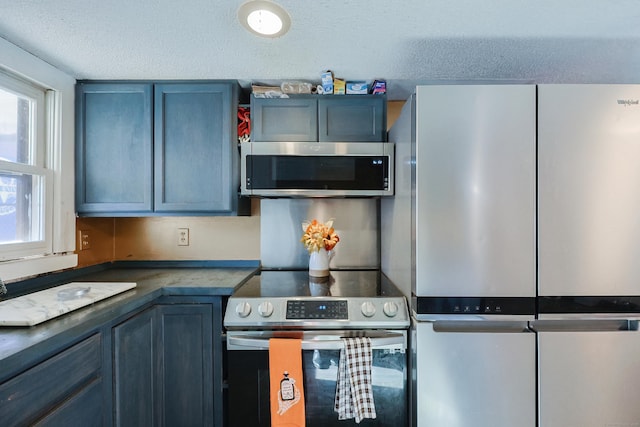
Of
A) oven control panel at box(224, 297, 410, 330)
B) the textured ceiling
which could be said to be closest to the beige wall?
the textured ceiling

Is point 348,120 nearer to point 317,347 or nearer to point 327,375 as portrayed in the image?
point 317,347

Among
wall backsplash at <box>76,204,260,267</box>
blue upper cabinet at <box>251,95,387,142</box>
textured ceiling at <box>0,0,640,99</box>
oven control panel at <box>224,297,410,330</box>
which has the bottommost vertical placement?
oven control panel at <box>224,297,410,330</box>

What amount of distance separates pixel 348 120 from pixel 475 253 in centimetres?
103

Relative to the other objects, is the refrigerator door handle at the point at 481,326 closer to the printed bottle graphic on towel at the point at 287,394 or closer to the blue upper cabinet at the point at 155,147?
the printed bottle graphic on towel at the point at 287,394

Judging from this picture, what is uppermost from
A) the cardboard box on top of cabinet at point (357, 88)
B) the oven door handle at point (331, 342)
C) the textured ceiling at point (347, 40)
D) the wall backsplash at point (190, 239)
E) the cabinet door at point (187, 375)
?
the textured ceiling at point (347, 40)

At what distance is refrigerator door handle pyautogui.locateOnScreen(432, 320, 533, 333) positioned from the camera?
117cm

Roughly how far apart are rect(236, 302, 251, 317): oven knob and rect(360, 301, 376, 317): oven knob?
A: 19.9 inches

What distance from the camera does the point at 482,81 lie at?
1.78m

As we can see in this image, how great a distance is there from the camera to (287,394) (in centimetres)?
127

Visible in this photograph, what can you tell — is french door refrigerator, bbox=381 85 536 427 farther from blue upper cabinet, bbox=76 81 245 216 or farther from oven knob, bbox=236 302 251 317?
blue upper cabinet, bbox=76 81 245 216

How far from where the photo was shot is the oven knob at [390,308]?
129 cm

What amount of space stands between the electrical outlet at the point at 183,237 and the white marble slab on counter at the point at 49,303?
0.67 m

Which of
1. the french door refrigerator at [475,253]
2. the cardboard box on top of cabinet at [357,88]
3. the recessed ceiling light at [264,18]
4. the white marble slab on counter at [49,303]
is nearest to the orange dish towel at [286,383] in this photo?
the french door refrigerator at [475,253]

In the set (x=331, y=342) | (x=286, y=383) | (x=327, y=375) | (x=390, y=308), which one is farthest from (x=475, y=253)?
(x=286, y=383)
